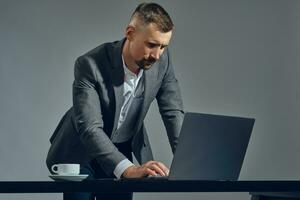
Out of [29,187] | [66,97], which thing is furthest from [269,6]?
[29,187]

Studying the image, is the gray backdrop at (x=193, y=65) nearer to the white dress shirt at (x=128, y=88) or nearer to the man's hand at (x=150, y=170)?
the white dress shirt at (x=128, y=88)

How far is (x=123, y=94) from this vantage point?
2.25m

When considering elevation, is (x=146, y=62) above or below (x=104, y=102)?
above

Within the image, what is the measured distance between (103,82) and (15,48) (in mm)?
1574

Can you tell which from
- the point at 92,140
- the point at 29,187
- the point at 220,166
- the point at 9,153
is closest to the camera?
the point at 29,187

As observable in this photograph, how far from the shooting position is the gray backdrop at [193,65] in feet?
11.8

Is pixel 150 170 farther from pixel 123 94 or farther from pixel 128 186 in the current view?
pixel 123 94

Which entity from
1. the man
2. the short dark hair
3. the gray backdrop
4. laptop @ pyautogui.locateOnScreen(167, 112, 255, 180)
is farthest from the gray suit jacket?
the gray backdrop

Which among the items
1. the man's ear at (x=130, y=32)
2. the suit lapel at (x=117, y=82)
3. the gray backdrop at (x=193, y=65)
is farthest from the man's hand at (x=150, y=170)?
the gray backdrop at (x=193, y=65)

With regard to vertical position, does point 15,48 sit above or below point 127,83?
above

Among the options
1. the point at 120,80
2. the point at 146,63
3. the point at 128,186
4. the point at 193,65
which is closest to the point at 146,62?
the point at 146,63

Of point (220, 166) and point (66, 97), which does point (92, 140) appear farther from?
point (66, 97)

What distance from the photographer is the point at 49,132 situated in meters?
3.58

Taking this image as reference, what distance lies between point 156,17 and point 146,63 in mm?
181
